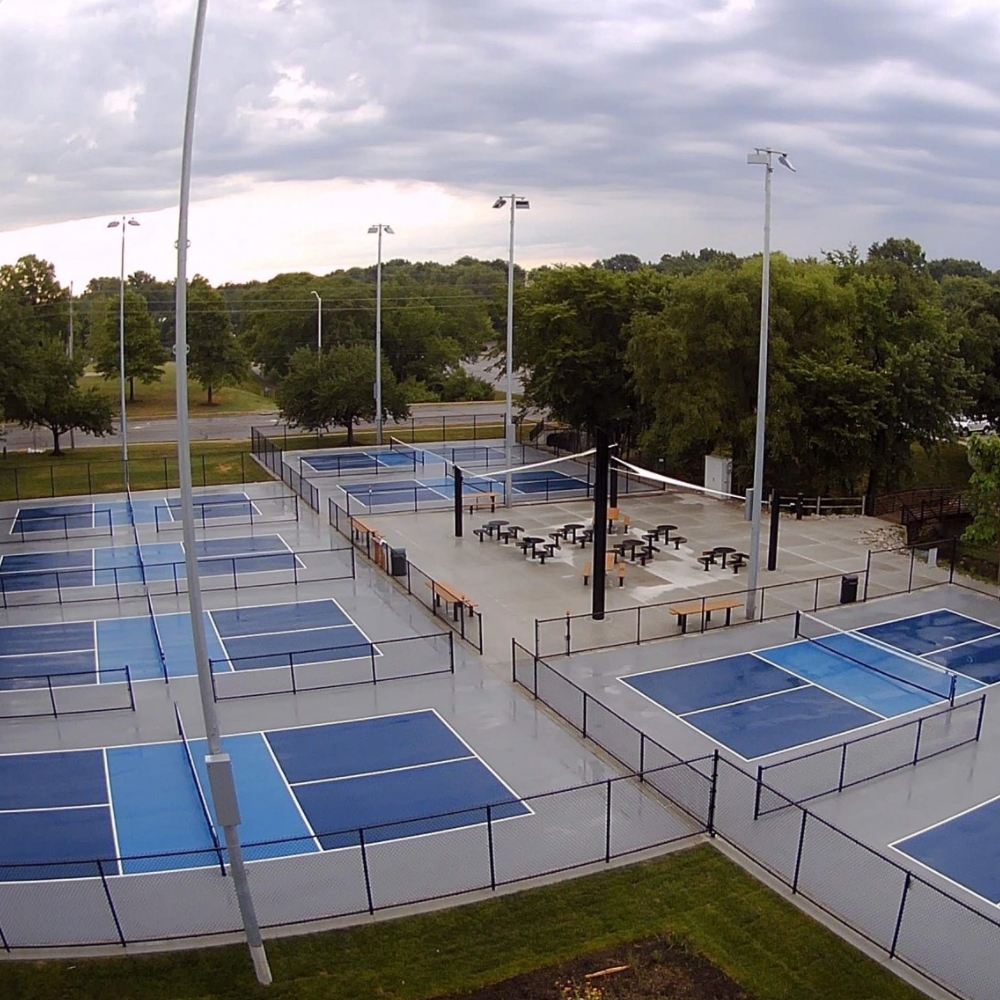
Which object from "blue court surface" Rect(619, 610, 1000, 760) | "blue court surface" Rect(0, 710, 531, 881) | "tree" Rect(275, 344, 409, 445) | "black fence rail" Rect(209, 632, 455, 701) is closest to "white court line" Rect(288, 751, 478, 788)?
"blue court surface" Rect(0, 710, 531, 881)

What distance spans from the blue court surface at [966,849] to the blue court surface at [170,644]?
12076 mm

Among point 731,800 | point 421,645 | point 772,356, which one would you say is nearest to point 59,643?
point 421,645

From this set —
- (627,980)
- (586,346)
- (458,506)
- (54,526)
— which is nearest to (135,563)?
(54,526)

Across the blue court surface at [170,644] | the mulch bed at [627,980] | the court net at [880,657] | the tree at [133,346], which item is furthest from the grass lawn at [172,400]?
the mulch bed at [627,980]

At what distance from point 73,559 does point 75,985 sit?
2330 centimetres

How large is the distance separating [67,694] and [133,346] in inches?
2241

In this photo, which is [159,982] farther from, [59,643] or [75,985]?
[59,643]

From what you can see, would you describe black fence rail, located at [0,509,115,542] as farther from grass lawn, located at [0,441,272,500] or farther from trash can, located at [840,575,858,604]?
trash can, located at [840,575,858,604]

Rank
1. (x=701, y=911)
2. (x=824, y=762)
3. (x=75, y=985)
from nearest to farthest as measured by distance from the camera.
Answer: (x=75, y=985) < (x=701, y=911) < (x=824, y=762)

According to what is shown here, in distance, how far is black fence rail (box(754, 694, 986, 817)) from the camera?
57.8ft

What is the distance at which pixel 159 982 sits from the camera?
1266 centimetres

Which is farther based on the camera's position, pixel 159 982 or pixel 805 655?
pixel 805 655

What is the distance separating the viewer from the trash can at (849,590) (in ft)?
93.4

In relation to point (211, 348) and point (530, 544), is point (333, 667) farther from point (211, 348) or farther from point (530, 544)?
point (211, 348)
